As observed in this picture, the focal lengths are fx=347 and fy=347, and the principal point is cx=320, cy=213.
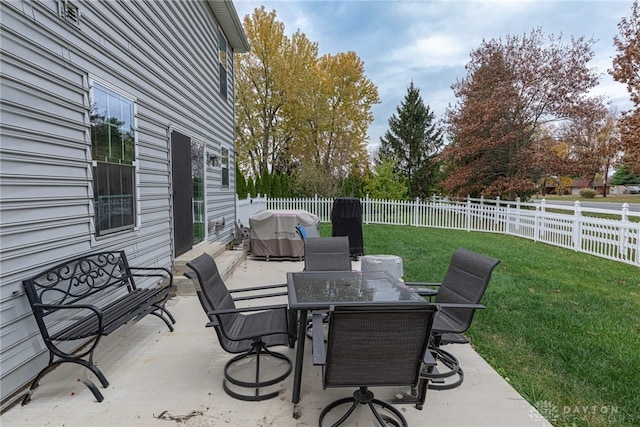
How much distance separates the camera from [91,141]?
10.4 feet

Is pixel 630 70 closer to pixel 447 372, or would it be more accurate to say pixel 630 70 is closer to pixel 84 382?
pixel 447 372

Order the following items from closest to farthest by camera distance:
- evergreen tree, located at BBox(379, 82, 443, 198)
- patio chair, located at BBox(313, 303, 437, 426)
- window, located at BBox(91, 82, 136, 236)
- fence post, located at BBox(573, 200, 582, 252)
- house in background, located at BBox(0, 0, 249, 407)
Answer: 1. patio chair, located at BBox(313, 303, 437, 426)
2. house in background, located at BBox(0, 0, 249, 407)
3. window, located at BBox(91, 82, 136, 236)
4. fence post, located at BBox(573, 200, 582, 252)
5. evergreen tree, located at BBox(379, 82, 443, 198)

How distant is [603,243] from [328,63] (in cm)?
1724

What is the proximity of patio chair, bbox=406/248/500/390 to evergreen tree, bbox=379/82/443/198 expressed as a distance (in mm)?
19559

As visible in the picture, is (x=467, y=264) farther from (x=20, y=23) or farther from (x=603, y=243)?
(x=603, y=243)

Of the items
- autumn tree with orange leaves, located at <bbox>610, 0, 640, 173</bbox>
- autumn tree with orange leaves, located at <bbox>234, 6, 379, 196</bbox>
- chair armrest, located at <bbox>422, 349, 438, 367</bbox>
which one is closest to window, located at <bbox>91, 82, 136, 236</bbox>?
chair armrest, located at <bbox>422, 349, 438, 367</bbox>

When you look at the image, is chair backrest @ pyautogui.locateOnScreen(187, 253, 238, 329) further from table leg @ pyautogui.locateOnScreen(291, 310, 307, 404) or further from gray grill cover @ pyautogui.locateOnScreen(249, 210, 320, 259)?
gray grill cover @ pyautogui.locateOnScreen(249, 210, 320, 259)

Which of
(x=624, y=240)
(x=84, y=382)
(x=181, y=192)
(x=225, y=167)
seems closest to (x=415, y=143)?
(x=624, y=240)

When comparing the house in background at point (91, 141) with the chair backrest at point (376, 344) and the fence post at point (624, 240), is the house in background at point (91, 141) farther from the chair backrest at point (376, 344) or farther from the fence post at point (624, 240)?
the fence post at point (624, 240)

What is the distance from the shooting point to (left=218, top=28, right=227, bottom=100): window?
803cm

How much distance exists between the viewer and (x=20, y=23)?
2.38 m

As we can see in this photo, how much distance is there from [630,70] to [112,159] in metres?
13.2

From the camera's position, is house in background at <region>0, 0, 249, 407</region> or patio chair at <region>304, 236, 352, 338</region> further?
patio chair at <region>304, 236, 352, 338</region>

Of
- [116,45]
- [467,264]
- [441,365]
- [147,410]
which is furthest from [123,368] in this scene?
[116,45]
